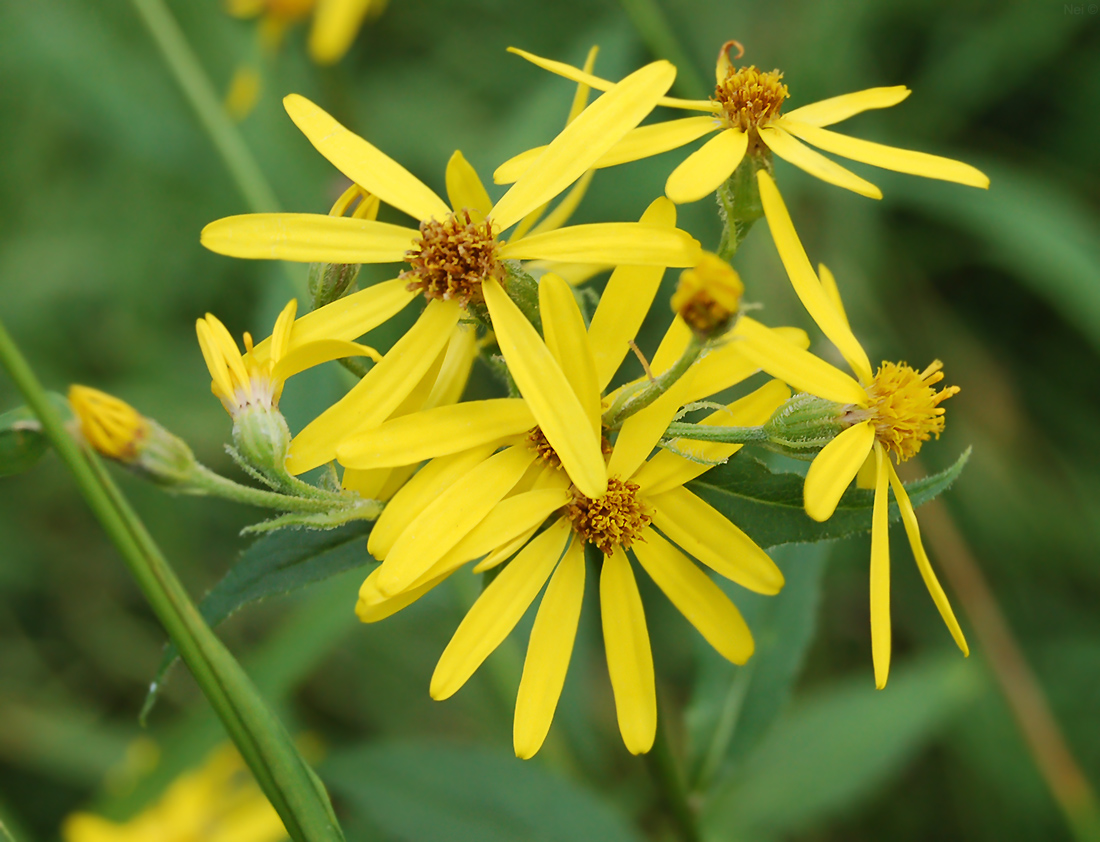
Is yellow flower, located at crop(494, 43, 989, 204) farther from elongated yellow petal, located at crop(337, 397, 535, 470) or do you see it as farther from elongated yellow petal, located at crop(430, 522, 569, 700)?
elongated yellow petal, located at crop(430, 522, 569, 700)

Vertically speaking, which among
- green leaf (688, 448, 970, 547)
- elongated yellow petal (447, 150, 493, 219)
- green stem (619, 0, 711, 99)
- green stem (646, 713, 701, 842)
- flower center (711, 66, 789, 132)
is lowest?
green stem (646, 713, 701, 842)

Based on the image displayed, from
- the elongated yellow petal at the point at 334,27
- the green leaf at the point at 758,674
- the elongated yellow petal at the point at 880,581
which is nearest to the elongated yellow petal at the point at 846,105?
the elongated yellow petal at the point at 880,581

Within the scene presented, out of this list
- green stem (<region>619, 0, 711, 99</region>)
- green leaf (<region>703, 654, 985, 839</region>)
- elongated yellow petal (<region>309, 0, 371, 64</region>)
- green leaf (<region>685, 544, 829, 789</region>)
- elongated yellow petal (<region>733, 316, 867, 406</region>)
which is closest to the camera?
elongated yellow petal (<region>733, 316, 867, 406</region>)

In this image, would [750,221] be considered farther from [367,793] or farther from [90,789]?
[90,789]

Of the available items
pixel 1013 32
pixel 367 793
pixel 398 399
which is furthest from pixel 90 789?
pixel 1013 32

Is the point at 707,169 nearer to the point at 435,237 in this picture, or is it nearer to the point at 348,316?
the point at 435,237


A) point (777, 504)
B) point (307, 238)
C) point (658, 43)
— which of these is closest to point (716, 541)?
point (777, 504)

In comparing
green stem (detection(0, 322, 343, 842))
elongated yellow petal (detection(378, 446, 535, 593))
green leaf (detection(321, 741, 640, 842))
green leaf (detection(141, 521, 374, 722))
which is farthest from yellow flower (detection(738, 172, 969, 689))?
green leaf (detection(321, 741, 640, 842))
